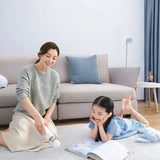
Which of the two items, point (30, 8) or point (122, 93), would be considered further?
point (30, 8)

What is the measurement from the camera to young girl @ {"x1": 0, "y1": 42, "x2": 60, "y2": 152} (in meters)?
1.64

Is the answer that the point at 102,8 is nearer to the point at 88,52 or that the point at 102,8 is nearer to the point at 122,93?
the point at 88,52

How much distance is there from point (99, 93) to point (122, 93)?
11.3 inches

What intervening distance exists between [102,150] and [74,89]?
1.07 meters

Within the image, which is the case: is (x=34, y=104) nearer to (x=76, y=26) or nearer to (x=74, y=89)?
(x=74, y=89)

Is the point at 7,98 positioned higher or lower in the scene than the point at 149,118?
higher

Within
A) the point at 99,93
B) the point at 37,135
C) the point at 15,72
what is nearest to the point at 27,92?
the point at 37,135

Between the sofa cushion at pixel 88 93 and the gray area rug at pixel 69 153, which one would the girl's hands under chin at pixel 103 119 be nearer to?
the gray area rug at pixel 69 153

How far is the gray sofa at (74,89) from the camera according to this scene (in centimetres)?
228

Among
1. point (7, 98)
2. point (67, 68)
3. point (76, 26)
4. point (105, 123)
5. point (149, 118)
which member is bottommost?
point (149, 118)

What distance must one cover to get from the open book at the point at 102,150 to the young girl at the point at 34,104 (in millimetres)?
233

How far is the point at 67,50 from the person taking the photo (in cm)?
367

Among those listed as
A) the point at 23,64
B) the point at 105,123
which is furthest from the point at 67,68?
the point at 105,123

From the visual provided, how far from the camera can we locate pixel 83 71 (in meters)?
2.91
